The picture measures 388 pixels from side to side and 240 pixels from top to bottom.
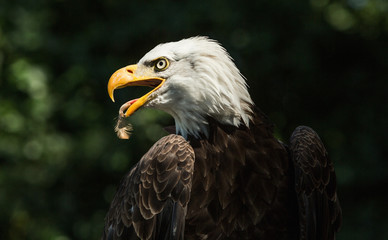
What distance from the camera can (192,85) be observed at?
3.60 metres

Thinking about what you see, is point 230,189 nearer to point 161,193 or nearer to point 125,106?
point 161,193

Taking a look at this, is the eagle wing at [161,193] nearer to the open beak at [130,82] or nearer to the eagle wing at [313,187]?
the open beak at [130,82]

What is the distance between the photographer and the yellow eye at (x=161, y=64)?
145 inches

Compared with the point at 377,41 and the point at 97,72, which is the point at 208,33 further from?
the point at 377,41

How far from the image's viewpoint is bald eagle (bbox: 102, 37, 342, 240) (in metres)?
3.49

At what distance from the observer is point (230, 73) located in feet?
12.1

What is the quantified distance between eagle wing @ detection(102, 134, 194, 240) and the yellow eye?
392 millimetres

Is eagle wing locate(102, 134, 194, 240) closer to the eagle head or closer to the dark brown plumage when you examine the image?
the dark brown plumage

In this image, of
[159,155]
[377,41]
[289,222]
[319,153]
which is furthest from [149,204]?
[377,41]

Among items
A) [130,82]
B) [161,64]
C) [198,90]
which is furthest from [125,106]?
[198,90]

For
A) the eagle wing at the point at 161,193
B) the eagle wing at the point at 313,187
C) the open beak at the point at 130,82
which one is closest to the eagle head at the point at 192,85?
the open beak at the point at 130,82

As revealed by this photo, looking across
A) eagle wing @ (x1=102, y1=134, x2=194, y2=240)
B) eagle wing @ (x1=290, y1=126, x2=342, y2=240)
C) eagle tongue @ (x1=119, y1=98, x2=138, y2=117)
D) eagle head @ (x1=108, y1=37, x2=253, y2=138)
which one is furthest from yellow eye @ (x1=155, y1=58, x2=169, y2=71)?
eagle wing @ (x1=290, y1=126, x2=342, y2=240)

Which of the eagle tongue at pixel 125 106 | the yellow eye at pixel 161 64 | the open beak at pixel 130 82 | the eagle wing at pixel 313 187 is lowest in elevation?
the eagle wing at pixel 313 187

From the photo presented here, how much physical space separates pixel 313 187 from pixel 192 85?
89 cm
